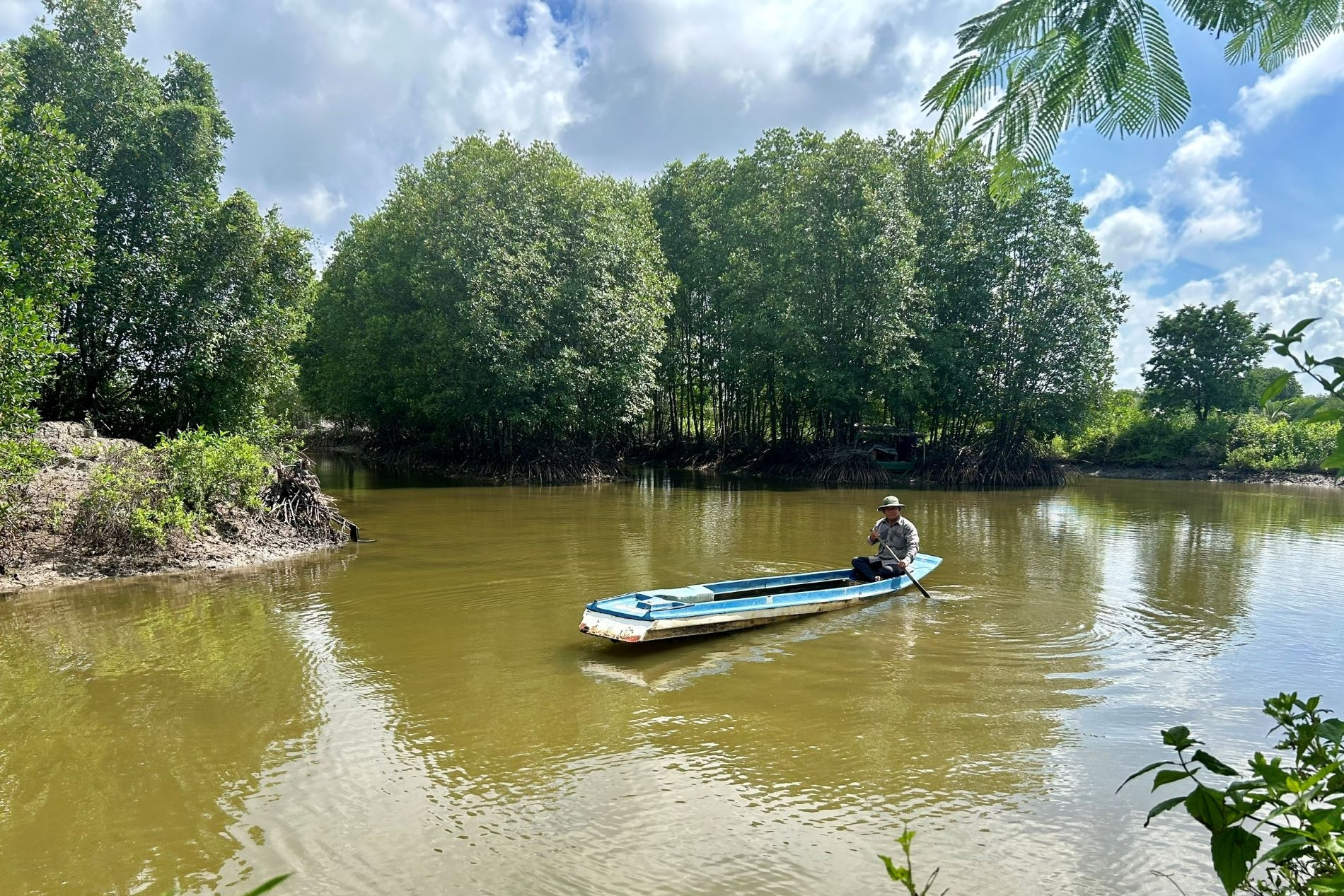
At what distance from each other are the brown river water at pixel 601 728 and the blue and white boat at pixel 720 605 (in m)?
0.22

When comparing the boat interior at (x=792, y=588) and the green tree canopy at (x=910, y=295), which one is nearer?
the boat interior at (x=792, y=588)

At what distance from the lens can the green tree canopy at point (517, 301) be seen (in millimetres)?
24859

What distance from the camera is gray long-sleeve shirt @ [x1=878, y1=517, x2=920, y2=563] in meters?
10.5

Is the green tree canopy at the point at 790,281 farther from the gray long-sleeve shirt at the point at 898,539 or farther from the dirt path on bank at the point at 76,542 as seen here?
the dirt path on bank at the point at 76,542

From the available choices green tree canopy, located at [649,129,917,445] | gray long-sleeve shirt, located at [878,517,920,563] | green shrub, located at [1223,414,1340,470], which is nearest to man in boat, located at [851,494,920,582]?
gray long-sleeve shirt, located at [878,517,920,563]

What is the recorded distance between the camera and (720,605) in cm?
812

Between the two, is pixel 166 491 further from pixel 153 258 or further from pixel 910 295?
pixel 910 295

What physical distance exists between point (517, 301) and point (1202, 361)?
30009 millimetres

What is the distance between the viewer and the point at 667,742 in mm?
5777

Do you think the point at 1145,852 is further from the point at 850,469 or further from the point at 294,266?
the point at 850,469

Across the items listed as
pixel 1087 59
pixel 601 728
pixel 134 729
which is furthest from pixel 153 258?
pixel 1087 59

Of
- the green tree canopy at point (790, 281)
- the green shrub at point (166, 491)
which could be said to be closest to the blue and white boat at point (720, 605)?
the green shrub at point (166, 491)

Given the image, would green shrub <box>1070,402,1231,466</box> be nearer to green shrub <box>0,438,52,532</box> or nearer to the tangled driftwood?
the tangled driftwood

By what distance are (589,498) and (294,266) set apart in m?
9.47
